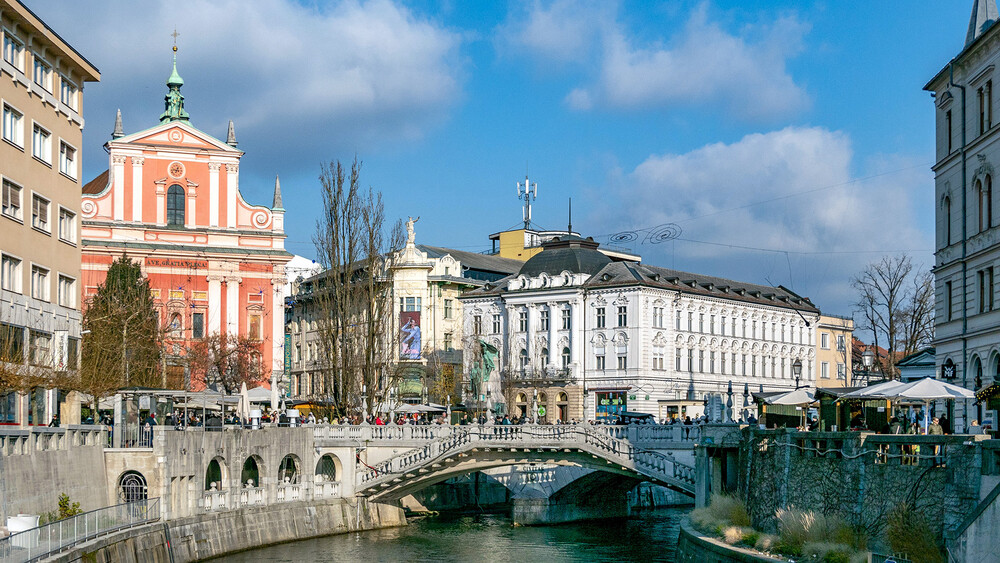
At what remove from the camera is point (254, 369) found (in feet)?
294

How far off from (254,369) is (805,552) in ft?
208

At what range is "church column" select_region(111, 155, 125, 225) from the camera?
8962 cm

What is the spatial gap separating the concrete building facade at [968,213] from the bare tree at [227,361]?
4664 cm

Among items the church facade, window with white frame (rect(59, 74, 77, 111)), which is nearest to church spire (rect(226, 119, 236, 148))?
the church facade

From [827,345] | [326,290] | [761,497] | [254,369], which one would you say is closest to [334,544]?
[326,290]

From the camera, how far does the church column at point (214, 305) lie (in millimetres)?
92000

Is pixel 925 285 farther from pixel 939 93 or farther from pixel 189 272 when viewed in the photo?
pixel 189 272

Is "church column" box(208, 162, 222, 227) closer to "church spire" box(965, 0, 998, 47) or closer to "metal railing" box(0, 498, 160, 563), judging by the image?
"metal railing" box(0, 498, 160, 563)

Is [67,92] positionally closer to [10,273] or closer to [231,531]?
[10,273]

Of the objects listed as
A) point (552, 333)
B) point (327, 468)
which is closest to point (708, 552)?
point (327, 468)

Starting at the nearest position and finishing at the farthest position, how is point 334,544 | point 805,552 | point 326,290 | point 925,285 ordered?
point 805,552 < point 334,544 < point 326,290 < point 925,285

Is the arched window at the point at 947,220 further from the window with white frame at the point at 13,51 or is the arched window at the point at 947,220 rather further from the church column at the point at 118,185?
the church column at the point at 118,185

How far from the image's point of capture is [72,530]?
34.3m

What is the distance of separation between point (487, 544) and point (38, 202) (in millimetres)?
22220
